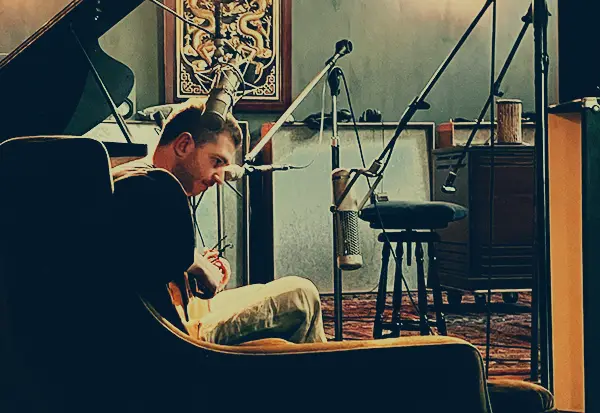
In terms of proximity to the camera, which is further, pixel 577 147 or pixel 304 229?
pixel 304 229

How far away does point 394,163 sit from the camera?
6.51 m

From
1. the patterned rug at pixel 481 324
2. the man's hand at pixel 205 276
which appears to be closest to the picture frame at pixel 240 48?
the patterned rug at pixel 481 324

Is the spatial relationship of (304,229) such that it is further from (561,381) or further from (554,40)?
(561,381)

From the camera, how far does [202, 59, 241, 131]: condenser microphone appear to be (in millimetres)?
2098

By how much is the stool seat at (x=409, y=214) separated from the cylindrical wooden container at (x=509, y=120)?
1.29 m

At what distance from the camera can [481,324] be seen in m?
4.94

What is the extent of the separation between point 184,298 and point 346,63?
5.24m

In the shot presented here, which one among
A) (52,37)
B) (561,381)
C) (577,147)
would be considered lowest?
(561,381)

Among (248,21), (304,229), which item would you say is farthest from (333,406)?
(248,21)

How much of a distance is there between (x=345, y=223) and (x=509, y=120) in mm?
2578

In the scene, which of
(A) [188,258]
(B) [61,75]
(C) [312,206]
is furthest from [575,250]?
(C) [312,206]

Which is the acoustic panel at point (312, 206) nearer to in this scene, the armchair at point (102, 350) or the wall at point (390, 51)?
the wall at point (390, 51)

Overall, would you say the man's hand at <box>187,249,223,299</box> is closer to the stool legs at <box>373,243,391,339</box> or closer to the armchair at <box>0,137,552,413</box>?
the armchair at <box>0,137,552,413</box>

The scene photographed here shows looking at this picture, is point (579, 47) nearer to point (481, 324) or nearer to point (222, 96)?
point (222, 96)
